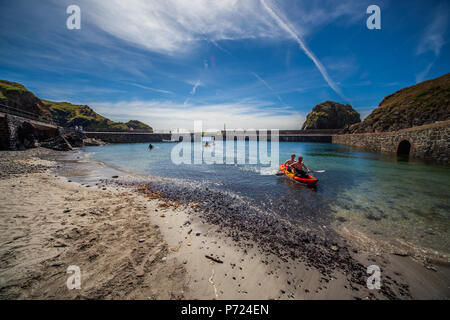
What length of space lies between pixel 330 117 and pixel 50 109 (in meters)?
158

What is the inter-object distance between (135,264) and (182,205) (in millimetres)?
4247

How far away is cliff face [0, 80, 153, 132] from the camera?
48.6 metres

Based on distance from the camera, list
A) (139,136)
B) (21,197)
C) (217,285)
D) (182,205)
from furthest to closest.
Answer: (139,136) → (182,205) → (21,197) → (217,285)

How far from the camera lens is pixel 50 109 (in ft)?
264

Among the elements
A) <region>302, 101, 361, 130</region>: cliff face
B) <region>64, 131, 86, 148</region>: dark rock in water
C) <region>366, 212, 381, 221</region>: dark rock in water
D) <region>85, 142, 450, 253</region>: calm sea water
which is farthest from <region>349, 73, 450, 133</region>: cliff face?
<region>64, 131, 86, 148</region>: dark rock in water

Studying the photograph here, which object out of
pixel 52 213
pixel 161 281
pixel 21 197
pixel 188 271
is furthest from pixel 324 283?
pixel 21 197

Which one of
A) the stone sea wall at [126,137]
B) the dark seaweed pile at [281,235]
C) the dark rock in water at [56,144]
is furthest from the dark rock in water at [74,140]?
Answer: the dark seaweed pile at [281,235]

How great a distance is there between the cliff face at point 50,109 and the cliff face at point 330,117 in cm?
11823

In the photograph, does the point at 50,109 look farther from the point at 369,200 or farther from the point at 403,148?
the point at 403,148

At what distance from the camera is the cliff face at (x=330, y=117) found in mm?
98438

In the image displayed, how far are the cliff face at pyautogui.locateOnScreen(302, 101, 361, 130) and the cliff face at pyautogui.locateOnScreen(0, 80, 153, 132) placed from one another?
118m

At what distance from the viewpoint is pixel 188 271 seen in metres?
3.90
